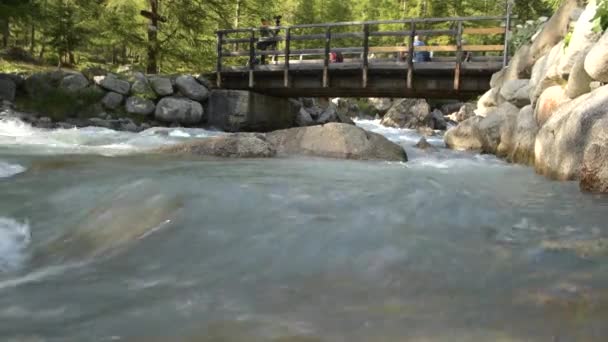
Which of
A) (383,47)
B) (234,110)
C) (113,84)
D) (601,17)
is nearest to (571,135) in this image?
(601,17)

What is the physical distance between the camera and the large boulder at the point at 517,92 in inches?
389

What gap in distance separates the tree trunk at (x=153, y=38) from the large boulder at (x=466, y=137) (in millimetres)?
11507

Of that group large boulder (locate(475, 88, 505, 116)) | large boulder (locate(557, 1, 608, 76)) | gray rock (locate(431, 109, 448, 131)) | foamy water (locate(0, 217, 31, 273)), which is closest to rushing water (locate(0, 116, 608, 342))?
foamy water (locate(0, 217, 31, 273))

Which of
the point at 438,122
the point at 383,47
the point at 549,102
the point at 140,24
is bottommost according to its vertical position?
the point at 438,122

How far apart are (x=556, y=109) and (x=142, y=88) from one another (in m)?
11.8

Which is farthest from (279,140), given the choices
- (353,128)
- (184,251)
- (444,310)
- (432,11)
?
(432,11)

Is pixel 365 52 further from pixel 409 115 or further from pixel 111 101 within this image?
pixel 409 115

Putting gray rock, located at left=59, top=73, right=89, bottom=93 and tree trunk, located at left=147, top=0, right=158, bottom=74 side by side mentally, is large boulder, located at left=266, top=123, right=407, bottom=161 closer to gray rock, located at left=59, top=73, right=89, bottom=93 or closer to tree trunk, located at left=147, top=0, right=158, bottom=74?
gray rock, located at left=59, top=73, right=89, bottom=93

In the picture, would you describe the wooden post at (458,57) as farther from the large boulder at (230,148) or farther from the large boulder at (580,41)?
the large boulder at (230,148)

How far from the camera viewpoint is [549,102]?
7.70m

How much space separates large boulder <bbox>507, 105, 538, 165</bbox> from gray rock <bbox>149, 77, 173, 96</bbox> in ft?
35.0

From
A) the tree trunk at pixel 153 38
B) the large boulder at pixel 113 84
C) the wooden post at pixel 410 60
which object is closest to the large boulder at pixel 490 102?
the wooden post at pixel 410 60

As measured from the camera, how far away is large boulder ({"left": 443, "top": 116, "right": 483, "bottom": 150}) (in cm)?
992

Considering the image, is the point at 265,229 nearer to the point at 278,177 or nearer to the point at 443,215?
the point at 443,215
